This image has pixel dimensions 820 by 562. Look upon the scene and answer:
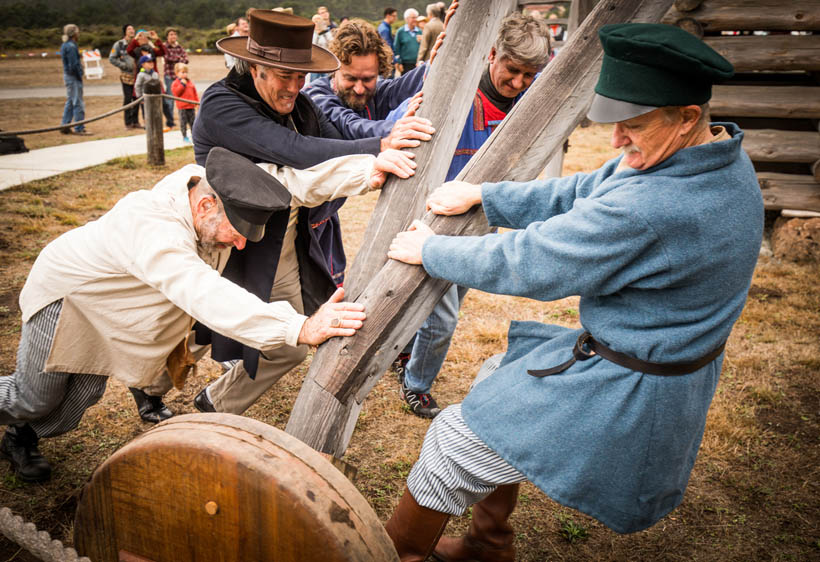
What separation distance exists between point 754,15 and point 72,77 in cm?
1086

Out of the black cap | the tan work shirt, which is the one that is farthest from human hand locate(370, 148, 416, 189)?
the black cap

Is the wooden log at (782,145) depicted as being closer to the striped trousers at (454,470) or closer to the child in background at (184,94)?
the striped trousers at (454,470)

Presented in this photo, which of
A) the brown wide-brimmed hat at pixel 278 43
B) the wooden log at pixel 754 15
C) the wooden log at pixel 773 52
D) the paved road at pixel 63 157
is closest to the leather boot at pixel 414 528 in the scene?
the brown wide-brimmed hat at pixel 278 43

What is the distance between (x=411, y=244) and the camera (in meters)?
1.82

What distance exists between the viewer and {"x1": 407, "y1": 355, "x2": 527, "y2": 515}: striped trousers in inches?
68.9

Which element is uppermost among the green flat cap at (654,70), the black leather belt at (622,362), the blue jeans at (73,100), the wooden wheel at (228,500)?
the green flat cap at (654,70)

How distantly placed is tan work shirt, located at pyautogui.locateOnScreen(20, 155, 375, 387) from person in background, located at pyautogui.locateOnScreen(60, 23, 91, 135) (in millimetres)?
10076

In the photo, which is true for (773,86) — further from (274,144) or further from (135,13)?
(135,13)

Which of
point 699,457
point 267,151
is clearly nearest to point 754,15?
point 699,457

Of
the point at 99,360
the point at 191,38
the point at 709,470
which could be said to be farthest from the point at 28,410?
the point at 191,38

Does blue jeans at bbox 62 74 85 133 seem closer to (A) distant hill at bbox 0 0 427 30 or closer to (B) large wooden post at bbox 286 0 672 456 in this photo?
(B) large wooden post at bbox 286 0 672 456

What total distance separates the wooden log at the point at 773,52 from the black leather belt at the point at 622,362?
17.8 ft

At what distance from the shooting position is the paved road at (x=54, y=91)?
15.5m

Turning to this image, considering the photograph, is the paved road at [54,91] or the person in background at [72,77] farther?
the paved road at [54,91]
